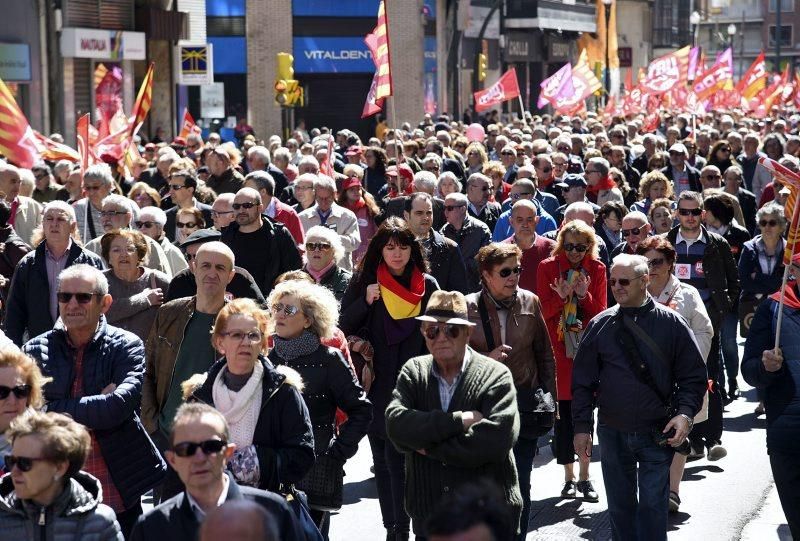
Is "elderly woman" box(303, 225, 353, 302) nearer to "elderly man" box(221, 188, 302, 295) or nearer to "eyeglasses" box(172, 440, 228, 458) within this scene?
"elderly man" box(221, 188, 302, 295)

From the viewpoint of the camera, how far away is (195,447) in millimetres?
4891

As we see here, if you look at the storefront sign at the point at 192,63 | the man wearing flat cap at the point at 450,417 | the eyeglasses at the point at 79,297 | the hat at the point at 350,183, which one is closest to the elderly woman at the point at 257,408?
the man wearing flat cap at the point at 450,417

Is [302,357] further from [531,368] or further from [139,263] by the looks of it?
[139,263]

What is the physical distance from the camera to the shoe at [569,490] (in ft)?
31.2

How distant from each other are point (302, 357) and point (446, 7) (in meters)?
50.1

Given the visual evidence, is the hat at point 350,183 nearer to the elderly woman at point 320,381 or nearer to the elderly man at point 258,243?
the elderly man at point 258,243

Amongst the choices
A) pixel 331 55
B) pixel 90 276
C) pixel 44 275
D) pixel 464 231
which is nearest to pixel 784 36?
pixel 331 55

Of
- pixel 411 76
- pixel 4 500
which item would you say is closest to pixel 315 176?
pixel 4 500

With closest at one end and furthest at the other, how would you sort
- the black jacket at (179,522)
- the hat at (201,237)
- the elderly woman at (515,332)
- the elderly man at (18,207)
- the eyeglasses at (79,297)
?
1. the black jacket at (179,522)
2. the eyeglasses at (79,297)
3. the elderly woman at (515,332)
4. the hat at (201,237)
5. the elderly man at (18,207)

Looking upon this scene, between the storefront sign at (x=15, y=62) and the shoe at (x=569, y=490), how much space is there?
22.6m

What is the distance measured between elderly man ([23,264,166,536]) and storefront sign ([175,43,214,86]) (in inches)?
1255

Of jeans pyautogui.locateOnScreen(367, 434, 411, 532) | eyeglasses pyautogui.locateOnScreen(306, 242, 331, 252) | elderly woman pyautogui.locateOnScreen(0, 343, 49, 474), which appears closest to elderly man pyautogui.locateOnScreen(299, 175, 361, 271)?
eyeglasses pyautogui.locateOnScreen(306, 242, 331, 252)

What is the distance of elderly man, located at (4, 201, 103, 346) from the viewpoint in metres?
8.85

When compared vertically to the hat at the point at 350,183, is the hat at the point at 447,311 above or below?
below
